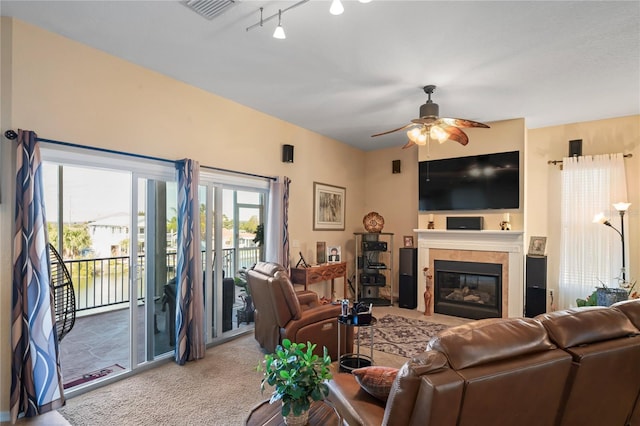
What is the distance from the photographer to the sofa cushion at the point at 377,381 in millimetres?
1549

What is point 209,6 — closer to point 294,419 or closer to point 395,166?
point 294,419

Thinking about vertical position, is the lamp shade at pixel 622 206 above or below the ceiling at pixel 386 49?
below

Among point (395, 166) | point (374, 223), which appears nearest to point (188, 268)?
point (374, 223)

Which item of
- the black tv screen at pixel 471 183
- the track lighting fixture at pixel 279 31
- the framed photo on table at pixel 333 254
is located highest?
the track lighting fixture at pixel 279 31

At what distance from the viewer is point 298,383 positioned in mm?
1520

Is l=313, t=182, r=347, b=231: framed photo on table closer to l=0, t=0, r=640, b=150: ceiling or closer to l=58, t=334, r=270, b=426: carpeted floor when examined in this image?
l=0, t=0, r=640, b=150: ceiling

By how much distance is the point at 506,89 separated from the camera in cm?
368

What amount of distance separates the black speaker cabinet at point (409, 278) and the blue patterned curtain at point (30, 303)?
4.66 metres

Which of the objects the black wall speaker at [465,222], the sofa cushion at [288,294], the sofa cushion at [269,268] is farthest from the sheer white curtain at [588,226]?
the sofa cushion at [269,268]

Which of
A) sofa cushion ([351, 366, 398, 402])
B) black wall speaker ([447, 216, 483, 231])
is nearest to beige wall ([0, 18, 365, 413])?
black wall speaker ([447, 216, 483, 231])

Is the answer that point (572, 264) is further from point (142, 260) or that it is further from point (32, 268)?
point (32, 268)

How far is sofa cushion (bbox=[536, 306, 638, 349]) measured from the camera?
4.90 ft

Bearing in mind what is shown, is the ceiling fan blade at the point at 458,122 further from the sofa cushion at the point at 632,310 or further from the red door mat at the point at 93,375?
the red door mat at the point at 93,375

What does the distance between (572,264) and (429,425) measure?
4803mm
